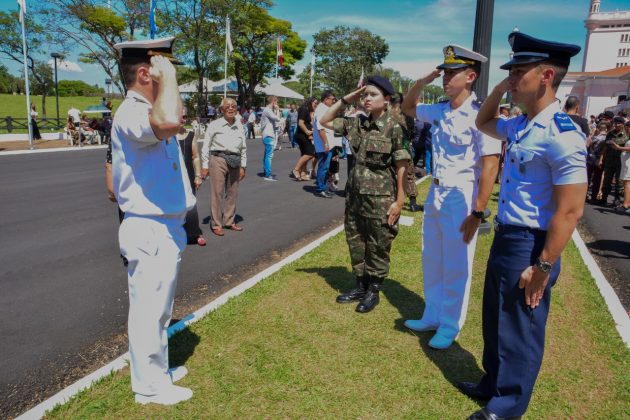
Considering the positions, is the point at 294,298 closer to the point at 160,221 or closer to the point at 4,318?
the point at 160,221

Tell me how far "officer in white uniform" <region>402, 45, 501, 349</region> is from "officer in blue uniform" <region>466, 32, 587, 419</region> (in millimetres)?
681

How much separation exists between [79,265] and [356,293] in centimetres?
359

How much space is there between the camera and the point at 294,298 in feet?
15.4

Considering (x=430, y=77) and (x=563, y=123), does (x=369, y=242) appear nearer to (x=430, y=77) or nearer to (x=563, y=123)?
(x=430, y=77)

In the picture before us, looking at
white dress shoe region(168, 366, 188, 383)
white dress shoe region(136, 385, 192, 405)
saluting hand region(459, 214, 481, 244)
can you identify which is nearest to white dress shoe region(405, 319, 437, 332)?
saluting hand region(459, 214, 481, 244)

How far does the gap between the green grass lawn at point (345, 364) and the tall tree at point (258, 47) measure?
38.6 meters

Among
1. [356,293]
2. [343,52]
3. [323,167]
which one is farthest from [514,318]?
[343,52]

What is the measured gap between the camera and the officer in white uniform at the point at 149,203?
252cm

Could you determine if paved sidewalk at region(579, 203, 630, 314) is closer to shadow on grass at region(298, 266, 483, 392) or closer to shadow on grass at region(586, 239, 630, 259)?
shadow on grass at region(586, 239, 630, 259)

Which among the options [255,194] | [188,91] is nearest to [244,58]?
[188,91]

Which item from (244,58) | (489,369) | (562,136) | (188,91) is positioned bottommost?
(489,369)

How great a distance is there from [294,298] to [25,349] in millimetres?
2393

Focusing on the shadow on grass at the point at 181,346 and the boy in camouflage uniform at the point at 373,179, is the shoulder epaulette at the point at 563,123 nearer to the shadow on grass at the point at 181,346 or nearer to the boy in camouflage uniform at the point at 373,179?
the boy in camouflage uniform at the point at 373,179

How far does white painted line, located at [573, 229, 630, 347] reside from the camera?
4.18 meters
